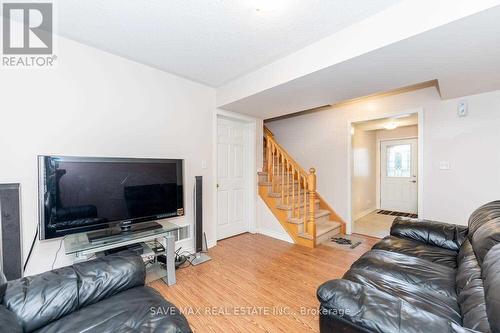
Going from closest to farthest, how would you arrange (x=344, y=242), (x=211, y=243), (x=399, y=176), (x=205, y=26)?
(x=205, y=26) < (x=211, y=243) < (x=344, y=242) < (x=399, y=176)

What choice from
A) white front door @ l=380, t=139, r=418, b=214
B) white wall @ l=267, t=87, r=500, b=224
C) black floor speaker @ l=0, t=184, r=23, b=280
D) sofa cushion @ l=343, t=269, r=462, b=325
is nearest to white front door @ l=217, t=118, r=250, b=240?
white wall @ l=267, t=87, r=500, b=224

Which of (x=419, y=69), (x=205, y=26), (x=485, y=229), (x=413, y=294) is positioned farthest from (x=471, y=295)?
(x=205, y=26)

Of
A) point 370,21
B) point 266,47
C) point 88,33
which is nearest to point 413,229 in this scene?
point 370,21

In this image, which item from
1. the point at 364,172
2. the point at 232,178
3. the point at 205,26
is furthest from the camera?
the point at 364,172

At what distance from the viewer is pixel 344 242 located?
11.5ft

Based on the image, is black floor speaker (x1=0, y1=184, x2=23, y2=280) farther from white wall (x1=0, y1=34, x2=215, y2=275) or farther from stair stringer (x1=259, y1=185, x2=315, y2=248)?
stair stringer (x1=259, y1=185, x2=315, y2=248)

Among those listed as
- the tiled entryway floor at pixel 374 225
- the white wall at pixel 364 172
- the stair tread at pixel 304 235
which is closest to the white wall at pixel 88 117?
the stair tread at pixel 304 235

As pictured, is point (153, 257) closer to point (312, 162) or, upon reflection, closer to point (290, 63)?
point (290, 63)

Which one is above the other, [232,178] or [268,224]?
[232,178]

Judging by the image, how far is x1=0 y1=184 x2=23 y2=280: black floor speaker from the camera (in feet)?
5.43

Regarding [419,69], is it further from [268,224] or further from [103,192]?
[103,192]

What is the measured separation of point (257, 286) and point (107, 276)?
4.62 feet

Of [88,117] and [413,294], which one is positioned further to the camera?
[88,117]

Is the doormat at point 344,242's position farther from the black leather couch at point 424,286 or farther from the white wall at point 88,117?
the white wall at point 88,117
